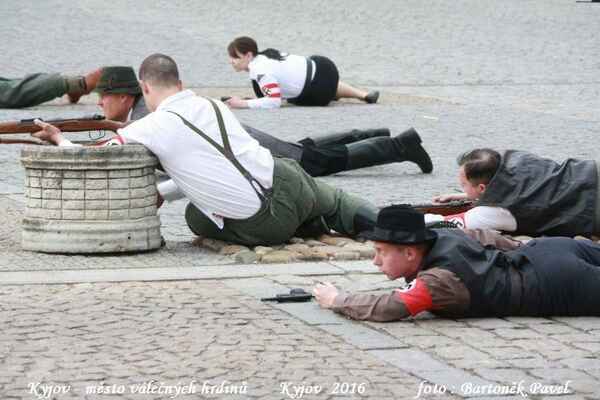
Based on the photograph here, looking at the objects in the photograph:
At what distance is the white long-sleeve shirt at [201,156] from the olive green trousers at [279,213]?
0.07m

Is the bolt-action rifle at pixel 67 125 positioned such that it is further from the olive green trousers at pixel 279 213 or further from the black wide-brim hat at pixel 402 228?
the black wide-brim hat at pixel 402 228

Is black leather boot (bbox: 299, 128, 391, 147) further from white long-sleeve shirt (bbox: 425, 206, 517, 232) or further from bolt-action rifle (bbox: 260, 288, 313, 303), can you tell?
bolt-action rifle (bbox: 260, 288, 313, 303)

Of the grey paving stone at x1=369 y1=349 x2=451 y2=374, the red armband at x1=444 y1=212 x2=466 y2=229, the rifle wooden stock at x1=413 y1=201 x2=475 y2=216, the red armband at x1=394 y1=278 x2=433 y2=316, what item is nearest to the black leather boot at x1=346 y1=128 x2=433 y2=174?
the rifle wooden stock at x1=413 y1=201 x2=475 y2=216

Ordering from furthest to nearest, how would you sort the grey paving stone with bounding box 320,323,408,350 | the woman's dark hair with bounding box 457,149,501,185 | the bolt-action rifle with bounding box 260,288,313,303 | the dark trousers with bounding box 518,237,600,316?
the woman's dark hair with bounding box 457,149,501,185
the bolt-action rifle with bounding box 260,288,313,303
the dark trousers with bounding box 518,237,600,316
the grey paving stone with bounding box 320,323,408,350

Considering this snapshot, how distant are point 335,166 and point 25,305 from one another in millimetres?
4349

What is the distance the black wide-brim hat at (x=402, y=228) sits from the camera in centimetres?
659

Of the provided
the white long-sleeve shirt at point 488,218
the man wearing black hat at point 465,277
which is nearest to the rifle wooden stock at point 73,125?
the white long-sleeve shirt at point 488,218

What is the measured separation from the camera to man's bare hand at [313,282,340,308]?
682 cm

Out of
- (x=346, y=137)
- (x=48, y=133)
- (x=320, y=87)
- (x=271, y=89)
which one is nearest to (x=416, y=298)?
(x=48, y=133)

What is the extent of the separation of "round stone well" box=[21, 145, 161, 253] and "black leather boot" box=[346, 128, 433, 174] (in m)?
3.03

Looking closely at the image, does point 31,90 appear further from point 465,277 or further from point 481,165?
point 465,277

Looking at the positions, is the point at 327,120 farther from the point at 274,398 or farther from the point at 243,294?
the point at 274,398

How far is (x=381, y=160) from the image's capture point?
11.0m

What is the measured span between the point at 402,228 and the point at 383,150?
4.42m
